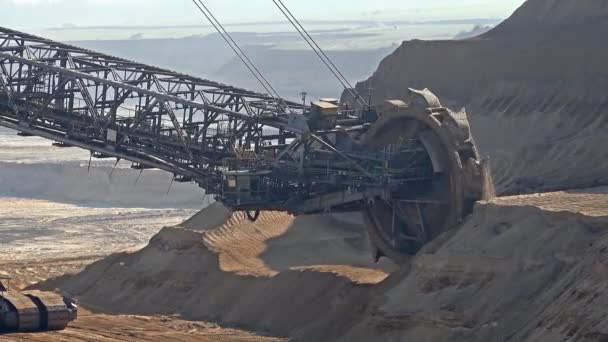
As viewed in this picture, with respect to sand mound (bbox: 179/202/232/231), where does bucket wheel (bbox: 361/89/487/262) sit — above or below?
above

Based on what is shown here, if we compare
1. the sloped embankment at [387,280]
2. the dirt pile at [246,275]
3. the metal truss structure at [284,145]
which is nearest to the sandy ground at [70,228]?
the dirt pile at [246,275]

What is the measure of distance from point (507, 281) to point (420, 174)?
818cm

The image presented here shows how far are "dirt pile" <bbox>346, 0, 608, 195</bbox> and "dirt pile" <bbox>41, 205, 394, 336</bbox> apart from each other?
7.41 m

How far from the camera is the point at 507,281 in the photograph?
48.0 meters

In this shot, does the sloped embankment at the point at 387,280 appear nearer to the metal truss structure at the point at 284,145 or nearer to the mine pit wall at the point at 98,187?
the metal truss structure at the point at 284,145

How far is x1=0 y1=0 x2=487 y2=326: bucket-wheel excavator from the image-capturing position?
5519 cm

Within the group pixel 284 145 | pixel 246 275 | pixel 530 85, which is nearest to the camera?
pixel 284 145

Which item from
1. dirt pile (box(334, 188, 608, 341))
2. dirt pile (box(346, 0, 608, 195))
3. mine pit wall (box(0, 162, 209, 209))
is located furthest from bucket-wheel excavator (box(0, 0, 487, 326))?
mine pit wall (box(0, 162, 209, 209))

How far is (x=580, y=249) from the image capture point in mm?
47281

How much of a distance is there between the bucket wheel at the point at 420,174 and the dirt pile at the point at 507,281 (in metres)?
2.36

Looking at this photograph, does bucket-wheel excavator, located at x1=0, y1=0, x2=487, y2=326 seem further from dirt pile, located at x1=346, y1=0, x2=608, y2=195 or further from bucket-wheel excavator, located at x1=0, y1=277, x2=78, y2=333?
dirt pile, located at x1=346, y1=0, x2=608, y2=195

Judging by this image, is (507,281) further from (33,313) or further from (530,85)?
(530,85)

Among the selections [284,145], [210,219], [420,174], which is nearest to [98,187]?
[210,219]

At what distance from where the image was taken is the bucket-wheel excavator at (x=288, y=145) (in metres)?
55.2
